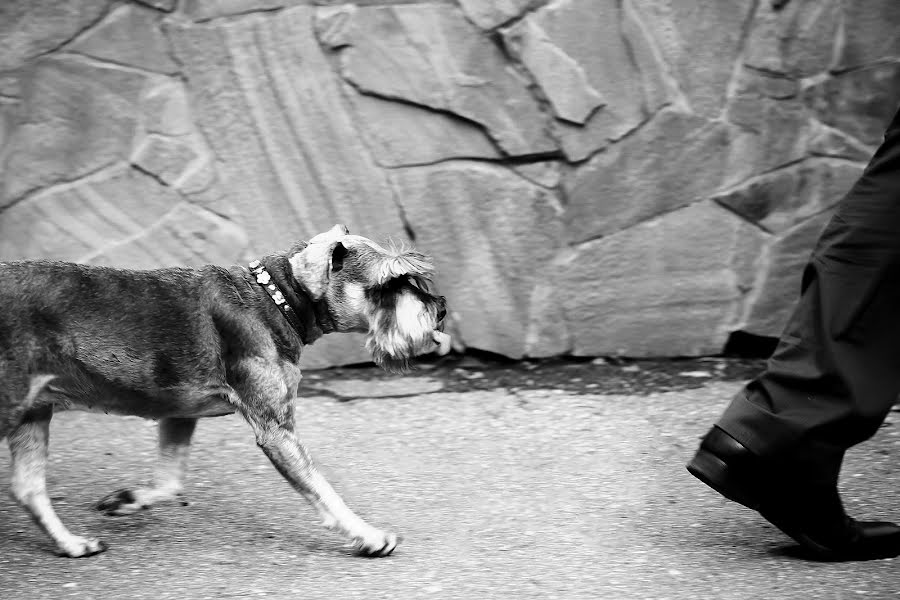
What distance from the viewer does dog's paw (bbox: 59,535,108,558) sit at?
11.2 ft

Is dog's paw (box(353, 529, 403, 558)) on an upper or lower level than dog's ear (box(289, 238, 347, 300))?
lower

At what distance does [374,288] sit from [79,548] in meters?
1.27

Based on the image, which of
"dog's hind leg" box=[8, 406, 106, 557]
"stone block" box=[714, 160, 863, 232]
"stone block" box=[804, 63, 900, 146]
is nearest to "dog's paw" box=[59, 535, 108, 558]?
"dog's hind leg" box=[8, 406, 106, 557]

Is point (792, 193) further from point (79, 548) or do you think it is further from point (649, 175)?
point (79, 548)

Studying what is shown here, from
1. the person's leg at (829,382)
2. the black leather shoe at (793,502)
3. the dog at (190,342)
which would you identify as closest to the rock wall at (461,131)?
the dog at (190,342)

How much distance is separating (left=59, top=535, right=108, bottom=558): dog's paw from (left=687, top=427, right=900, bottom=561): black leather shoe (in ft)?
6.29

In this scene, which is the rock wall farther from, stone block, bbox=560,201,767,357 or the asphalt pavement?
the asphalt pavement

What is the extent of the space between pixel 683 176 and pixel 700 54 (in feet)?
1.85

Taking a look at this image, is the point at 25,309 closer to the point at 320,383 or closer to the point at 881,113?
the point at 320,383

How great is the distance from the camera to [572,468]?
417 cm

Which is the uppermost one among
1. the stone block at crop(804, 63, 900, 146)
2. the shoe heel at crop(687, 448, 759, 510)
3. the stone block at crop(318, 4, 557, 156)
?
the stone block at crop(318, 4, 557, 156)

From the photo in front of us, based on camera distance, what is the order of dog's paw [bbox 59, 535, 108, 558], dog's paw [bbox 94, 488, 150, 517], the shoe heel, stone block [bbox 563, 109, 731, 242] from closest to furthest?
the shoe heel
dog's paw [bbox 59, 535, 108, 558]
dog's paw [bbox 94, 488, 150, 517]
stone block [bbox 563, 109, 731, 242]

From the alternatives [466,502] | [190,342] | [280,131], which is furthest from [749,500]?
[280,131]

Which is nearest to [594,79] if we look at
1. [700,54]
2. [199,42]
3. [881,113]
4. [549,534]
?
[700,54]
